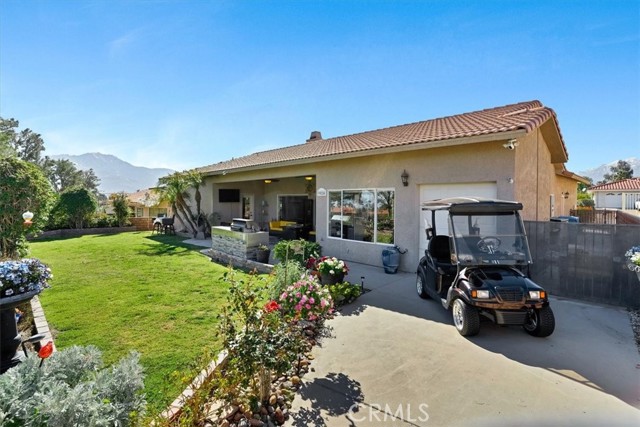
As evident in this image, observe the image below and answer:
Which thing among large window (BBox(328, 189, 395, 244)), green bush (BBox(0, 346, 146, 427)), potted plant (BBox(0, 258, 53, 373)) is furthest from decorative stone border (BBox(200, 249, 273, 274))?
green bush (BBox(0, 346, 146, 427))

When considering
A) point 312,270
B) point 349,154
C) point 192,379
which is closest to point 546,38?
point 349,154

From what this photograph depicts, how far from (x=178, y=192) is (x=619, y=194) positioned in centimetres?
4362

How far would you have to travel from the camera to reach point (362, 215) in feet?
32.9

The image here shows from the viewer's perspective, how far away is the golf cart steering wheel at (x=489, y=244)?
519 centimetres

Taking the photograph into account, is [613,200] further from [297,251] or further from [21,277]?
[21,277]

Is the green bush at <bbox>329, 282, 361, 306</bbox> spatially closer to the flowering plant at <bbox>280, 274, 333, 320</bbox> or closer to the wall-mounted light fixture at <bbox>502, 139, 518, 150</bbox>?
the flowering plant at <bbox>280, 274, 333, 320</bbox>

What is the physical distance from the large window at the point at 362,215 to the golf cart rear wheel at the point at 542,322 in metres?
4.84

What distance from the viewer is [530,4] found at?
770 cm

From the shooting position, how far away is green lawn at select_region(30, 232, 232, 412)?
410 centimetres

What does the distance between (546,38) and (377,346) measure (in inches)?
394

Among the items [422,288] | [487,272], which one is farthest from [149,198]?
[487,272]

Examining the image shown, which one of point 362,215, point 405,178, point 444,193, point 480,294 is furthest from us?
point 362,215

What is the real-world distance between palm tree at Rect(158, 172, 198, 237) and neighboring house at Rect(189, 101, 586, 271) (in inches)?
255

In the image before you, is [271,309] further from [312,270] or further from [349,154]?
[349,154]
